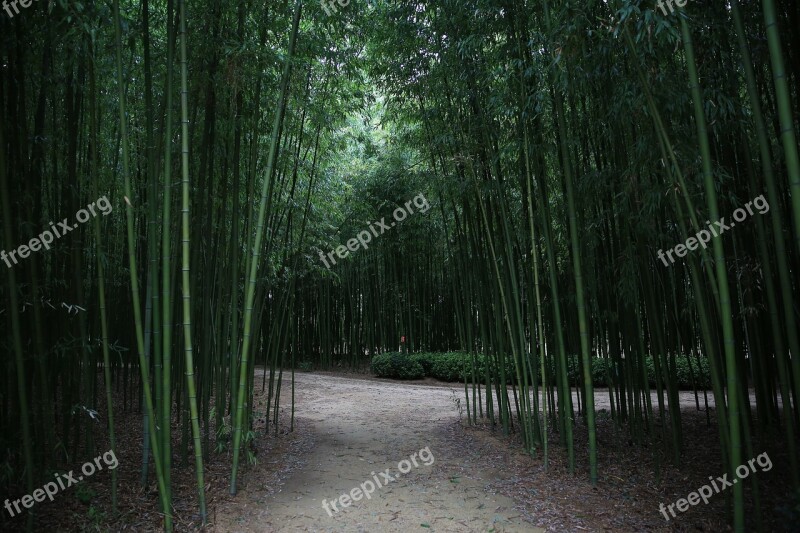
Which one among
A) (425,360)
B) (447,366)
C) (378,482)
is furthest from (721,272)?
(425,360)

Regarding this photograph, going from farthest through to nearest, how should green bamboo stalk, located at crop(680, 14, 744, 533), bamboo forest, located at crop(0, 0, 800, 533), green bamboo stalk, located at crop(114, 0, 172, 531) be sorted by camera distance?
bamboo forest, located at crop(0, 0, 800, 533), green bamboo stalk, located at crop(114, 0, 172, 531), green bamboo stalk, located at crop(680, 14, 744, 533)

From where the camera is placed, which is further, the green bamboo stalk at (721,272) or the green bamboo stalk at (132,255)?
the green bamboo stalk at (132,255)

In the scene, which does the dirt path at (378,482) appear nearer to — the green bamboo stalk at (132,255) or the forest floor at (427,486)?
the forest floor at (427,486)

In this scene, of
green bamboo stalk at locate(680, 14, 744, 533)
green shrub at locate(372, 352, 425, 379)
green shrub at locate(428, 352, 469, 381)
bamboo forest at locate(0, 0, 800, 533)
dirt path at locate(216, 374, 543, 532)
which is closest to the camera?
green bamboo stalk at locate(680, 14, 744, 533)

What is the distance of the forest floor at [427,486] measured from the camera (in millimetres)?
2777

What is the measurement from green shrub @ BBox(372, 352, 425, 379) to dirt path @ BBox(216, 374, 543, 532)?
449 centimetres

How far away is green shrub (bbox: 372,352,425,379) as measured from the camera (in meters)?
10.2

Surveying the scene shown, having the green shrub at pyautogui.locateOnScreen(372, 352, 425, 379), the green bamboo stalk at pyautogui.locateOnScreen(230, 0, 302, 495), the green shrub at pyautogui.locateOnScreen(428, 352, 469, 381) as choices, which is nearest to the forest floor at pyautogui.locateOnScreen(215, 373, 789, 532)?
the green bamboo stalk at pyautogui.locateOnScreen(230, 0, 302, 495)

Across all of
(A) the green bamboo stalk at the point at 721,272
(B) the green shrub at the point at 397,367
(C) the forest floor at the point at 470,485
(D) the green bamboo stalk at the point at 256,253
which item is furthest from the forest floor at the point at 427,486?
(B) the green shrub at the point at 397,367

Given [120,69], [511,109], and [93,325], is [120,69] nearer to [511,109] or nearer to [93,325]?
[511,109]

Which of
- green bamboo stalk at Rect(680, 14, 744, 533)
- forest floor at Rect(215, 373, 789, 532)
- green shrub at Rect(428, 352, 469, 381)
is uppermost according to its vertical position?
green bamboo stalk at Rect(680, 14, 744, 533)

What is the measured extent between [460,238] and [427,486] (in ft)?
7.51

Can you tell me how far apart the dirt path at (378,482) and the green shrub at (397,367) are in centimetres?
449

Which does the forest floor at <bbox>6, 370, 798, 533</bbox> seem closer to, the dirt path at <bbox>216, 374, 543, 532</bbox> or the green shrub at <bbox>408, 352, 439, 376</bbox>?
the dirt path at <bbox>216, 374, 543, 532</bbox>
